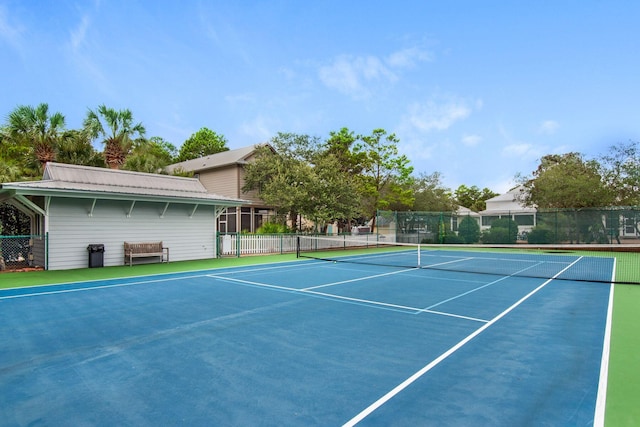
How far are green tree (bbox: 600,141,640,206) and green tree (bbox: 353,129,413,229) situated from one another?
567 inches

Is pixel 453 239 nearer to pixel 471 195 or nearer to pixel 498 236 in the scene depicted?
pixel 498 236

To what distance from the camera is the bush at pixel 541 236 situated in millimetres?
25125

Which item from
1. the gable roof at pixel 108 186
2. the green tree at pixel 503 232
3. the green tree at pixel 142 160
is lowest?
the green tree at pixel 503 232

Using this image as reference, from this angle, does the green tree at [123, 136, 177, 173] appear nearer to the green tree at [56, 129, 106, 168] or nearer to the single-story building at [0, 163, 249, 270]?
the green tree at [56, 129, 106, 168]

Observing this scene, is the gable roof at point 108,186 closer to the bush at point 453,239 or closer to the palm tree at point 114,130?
the palm tree at point 114,130

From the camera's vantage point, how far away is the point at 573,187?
1025 inches

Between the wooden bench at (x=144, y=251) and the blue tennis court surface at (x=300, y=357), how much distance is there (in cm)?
581

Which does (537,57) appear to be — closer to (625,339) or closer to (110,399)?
(625,339)

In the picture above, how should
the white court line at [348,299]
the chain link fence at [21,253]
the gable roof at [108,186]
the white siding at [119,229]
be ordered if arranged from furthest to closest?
the chain link fence at [21,253]
the white siding at [119,229]
the gable roof at [108,186]
the white court line at [348,299]

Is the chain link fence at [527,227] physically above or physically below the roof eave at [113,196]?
below

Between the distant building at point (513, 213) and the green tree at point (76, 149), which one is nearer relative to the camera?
the green tree at point (76, 149)

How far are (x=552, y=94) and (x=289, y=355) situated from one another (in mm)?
23197

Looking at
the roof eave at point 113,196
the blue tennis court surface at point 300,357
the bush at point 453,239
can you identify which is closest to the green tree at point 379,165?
the bush at point 453,239

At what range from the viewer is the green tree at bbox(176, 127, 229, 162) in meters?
54.4
